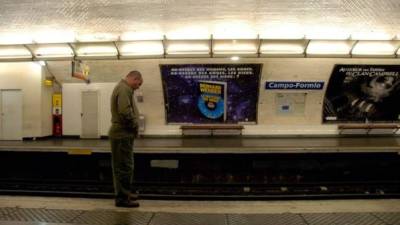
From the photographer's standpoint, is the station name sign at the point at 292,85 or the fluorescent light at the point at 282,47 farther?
the station name sign at the point at 292,85

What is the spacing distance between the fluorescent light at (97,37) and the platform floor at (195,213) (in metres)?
3.99

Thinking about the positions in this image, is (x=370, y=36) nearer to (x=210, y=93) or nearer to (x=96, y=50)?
(x=210, y=93)

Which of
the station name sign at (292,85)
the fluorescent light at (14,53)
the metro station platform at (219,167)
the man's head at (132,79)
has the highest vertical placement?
the fluorescent light at (14,53)

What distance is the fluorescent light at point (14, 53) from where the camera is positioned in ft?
27.4

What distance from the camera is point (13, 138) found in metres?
9.18

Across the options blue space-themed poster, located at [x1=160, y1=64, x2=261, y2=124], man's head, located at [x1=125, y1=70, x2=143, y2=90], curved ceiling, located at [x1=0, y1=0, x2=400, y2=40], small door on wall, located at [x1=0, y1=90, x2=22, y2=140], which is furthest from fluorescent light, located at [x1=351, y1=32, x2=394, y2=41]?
small door on wall, located at [x1=0, y1=90, x2=22, y2=140]

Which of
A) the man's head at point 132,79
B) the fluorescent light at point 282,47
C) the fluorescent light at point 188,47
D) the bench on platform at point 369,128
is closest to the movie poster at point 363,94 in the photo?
the bench on platform at point 369,128

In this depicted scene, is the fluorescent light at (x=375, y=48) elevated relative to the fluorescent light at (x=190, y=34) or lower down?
lower down

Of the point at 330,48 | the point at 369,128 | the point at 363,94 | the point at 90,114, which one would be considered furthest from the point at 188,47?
the point at 369,128

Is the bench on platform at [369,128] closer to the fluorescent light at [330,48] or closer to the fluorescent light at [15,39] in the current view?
the fluorescent light at [330,48]

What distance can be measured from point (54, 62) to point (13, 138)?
2.33 metres

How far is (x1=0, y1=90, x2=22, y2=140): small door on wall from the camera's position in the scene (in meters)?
9.16

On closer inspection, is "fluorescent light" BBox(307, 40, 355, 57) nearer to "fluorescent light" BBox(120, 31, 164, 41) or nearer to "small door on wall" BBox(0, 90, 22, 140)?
"fluorescent light" BBox(120, 31, 164, 41)

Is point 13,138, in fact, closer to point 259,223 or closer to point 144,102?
point 144,102
